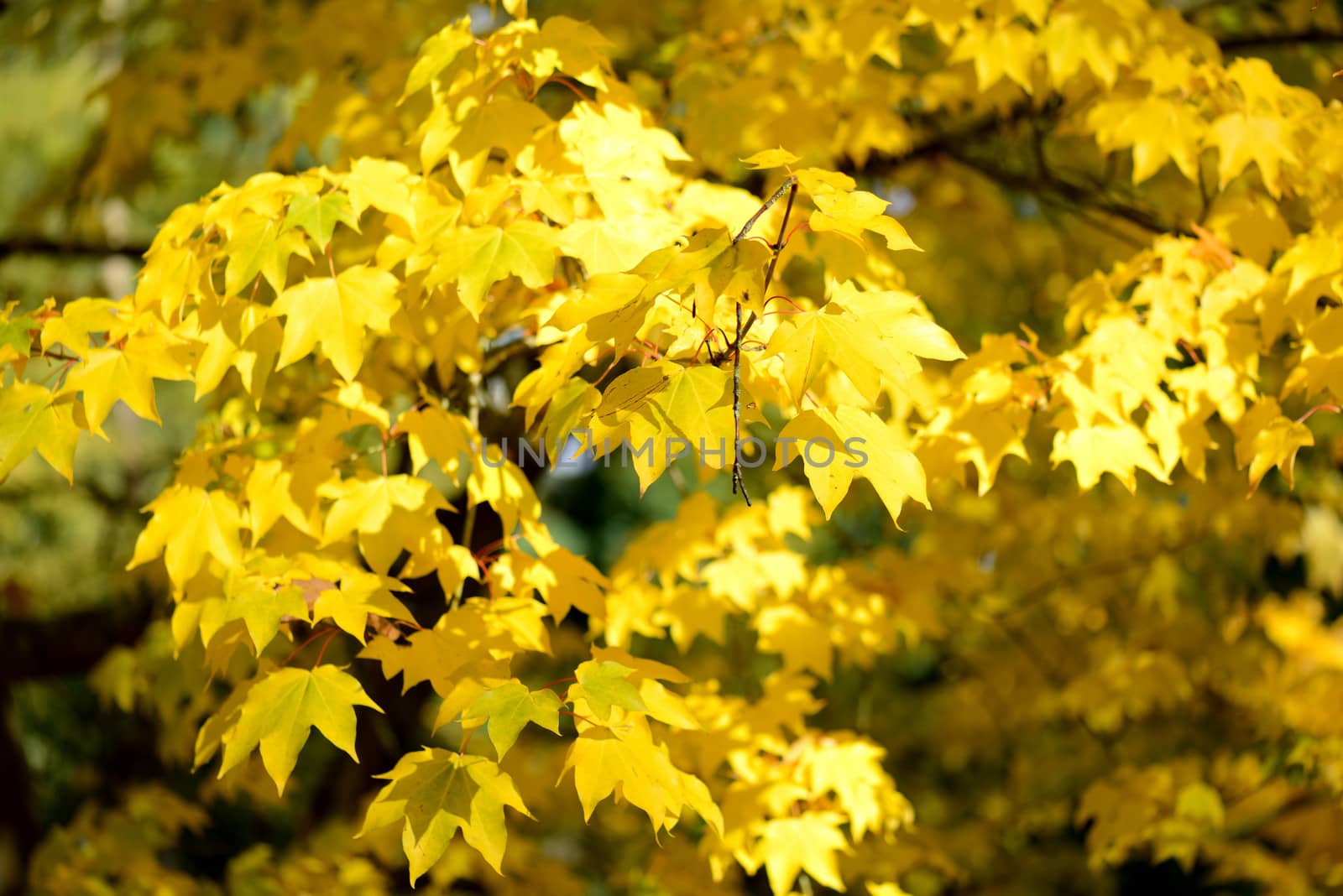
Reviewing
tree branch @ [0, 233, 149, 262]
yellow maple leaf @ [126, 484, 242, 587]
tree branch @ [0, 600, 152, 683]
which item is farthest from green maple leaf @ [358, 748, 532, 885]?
tree branch @ [0, 233, 149, 262]

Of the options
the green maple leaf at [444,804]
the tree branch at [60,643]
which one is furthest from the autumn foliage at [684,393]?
the tree branch at [60,643]

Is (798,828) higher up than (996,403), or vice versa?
(996,403)

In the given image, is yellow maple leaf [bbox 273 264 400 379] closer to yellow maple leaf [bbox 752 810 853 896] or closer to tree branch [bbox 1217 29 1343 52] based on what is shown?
yellow maple leaf [bbox 752 810 853 896]

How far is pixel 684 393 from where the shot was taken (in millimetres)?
1362

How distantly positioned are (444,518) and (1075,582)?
2.83m

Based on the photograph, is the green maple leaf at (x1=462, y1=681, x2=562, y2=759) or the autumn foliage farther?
the autumn foliage

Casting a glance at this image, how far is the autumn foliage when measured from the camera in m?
1.55

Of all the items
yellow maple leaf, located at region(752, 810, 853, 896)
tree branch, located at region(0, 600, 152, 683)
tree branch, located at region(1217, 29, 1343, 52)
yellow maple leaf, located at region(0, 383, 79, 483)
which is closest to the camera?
yellow maple leaf, located at region(0, 383, 79, 483)

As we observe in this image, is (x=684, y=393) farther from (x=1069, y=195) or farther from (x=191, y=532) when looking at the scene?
(x=1069, y=195)

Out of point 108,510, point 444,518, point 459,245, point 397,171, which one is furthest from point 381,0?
point 108,510

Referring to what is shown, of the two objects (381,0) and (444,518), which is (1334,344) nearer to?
(444,518)

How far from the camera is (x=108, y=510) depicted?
4.29 m

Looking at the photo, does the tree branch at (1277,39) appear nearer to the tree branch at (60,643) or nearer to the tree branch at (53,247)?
the tree branch at (53,247)

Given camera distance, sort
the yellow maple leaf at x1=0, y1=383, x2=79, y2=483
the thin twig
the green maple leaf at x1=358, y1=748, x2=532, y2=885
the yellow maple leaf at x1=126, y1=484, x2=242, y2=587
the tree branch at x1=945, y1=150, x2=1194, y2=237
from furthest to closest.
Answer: the tree branch at x1=945, y1=150, x2=1194, y2=237, the yellow maple leaf at x1=126, y1=484, x2=242, y2=587, the yellow maple leaf at x1=0, y1=383, x2=79, y2=483, the green maple leaf at x1=358, y1=748, x2=532, y2=885, the thin twig
